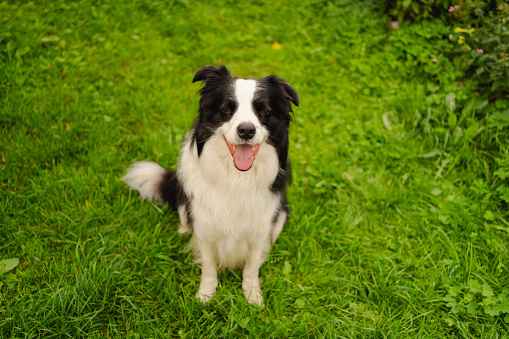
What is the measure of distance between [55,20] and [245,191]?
387 cm

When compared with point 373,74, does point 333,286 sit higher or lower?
lower

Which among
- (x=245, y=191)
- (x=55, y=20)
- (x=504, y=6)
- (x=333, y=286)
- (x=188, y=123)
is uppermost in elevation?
(x=504, y=6)

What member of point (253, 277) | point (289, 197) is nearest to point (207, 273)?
point (253, 277)

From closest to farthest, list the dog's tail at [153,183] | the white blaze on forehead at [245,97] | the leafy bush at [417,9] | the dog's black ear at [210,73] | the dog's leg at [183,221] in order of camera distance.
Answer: the white blaze on forehead at [245,97] < the dog's black ear at [210,73] < the dog's leg at [183,221] < the dog's tail at [153,183] < the leafy bush at [417,9]

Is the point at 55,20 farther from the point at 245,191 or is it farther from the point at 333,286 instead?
the point at 333,286

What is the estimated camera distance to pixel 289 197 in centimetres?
333

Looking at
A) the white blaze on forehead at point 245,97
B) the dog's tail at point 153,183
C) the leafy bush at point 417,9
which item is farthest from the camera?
the leafy bush at point 417,9

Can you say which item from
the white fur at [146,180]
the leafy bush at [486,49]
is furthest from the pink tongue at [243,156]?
the leafy bush at [486,49]

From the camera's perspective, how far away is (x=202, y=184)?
2428 millimetres

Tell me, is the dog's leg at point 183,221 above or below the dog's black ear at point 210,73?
below

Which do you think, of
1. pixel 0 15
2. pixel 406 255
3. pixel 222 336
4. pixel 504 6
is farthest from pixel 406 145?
pixel 0 15

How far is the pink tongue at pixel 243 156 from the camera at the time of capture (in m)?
2.20

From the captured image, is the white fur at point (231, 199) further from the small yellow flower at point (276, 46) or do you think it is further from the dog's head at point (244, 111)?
the small yellow flower at point (276, 46)

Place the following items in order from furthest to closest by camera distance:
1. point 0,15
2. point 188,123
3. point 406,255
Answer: point 0,15 → point 188,123 → point 406,255
